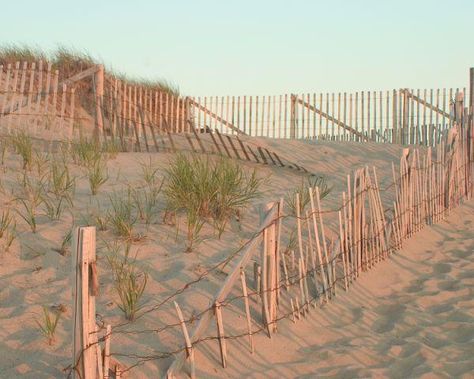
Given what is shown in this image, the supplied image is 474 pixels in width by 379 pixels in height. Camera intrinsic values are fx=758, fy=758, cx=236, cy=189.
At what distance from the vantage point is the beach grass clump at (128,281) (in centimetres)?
425

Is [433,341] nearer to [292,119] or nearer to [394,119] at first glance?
[394,119]

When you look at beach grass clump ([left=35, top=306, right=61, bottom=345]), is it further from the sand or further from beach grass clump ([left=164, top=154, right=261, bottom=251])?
beach grass clump ([left=164, top=154, right=261, bottom=251])

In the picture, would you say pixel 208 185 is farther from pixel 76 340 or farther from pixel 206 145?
pixel 206 145

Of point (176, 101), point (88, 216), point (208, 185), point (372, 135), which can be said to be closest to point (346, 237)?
point (208, 185)

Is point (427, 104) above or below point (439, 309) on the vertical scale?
above

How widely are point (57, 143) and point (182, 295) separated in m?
5.25

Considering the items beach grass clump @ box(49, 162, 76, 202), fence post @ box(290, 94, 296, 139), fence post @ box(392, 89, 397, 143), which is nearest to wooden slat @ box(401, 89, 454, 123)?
fence post @ box(392, 89, 397, 143)

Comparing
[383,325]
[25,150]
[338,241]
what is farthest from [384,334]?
[25,150]

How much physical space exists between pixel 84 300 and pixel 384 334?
2.12 metres

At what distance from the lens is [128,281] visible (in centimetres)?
439

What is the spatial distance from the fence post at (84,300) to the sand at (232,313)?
0.47 meters

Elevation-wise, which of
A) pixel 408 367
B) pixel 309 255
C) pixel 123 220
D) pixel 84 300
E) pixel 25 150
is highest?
pixel 25 150

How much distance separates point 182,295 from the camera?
15.2 feet

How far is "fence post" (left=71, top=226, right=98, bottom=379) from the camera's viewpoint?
10.5ft
